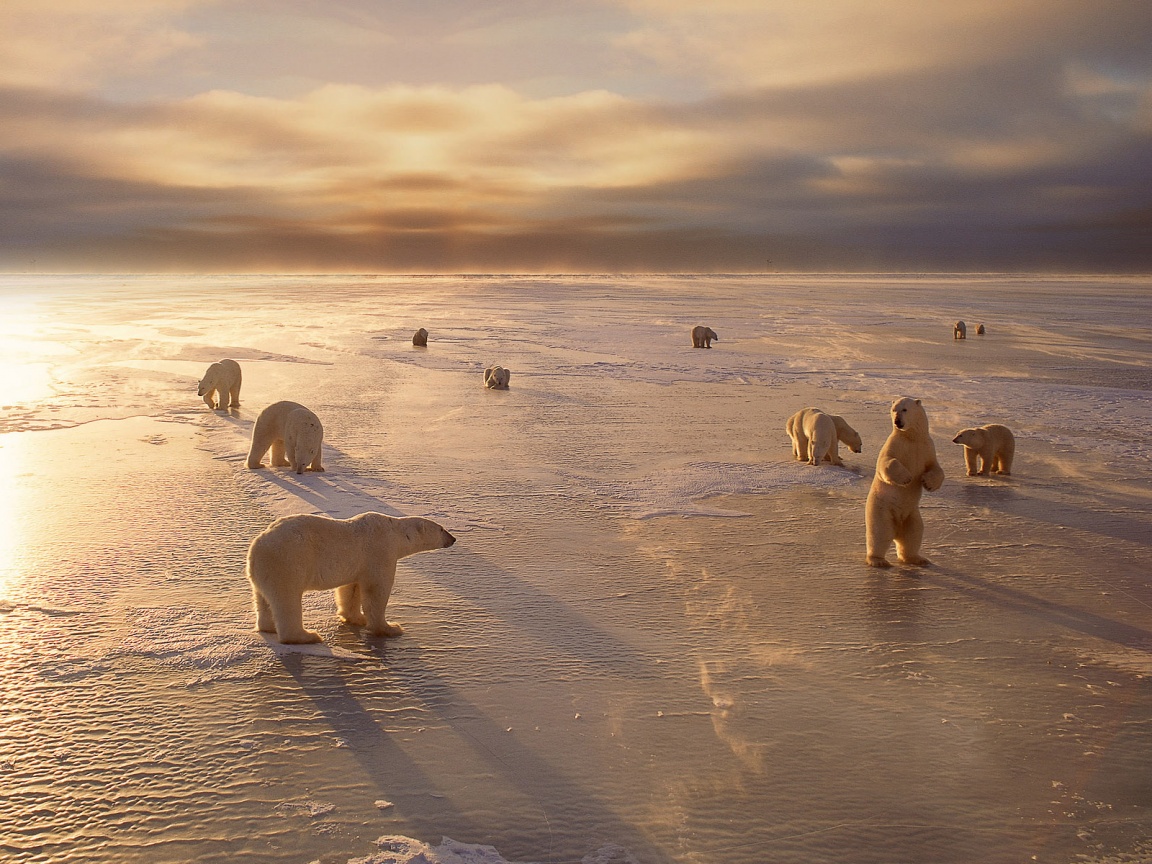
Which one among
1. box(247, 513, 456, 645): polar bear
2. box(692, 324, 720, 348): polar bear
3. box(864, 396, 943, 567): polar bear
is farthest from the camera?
box(692, 324, 720, 348): polar bear

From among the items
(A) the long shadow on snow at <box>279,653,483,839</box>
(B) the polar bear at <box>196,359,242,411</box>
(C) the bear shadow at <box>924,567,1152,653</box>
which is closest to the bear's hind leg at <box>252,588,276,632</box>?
(A) the long shadow on snow at <box>279,653,483,839</box>

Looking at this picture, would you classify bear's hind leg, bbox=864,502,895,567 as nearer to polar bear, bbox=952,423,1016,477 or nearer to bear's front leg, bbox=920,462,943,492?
bear's front leg, bbox=920,462,943,492

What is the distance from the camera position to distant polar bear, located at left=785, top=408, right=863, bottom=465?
33.0 ft

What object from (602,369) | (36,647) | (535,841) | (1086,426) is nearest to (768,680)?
(535,841)

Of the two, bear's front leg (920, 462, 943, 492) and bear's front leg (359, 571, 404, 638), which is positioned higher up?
bear's front leg (920, 462, 943, 492)

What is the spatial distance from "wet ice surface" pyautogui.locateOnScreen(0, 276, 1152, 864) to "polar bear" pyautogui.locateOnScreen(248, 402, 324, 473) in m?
0.26

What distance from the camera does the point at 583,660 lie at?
5.12m

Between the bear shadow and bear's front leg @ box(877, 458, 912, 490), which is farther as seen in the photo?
bear's front leg @ box(877, 458, 912, 490)

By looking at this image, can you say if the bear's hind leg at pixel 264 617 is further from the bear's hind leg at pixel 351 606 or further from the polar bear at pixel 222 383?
the polar bear at pixel 222 383

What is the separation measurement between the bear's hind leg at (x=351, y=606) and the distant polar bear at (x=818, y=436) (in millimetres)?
6202

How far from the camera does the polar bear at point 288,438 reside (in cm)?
962

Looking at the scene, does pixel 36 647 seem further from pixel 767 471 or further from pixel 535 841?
pixel 767 471

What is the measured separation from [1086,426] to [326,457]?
35.7 ft

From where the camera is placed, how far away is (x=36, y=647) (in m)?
5.15
